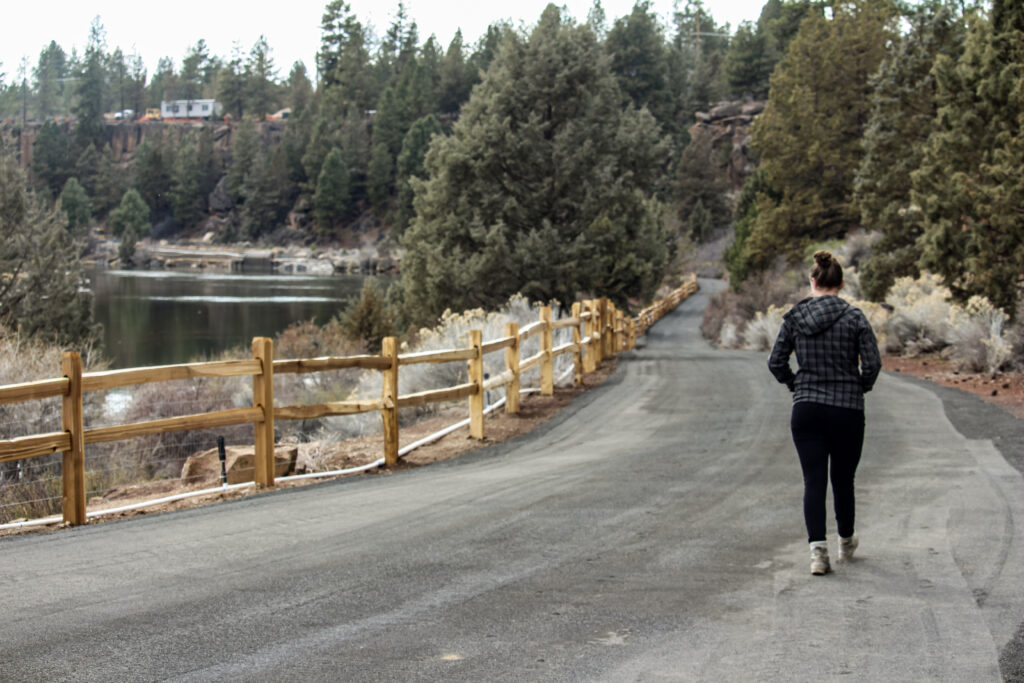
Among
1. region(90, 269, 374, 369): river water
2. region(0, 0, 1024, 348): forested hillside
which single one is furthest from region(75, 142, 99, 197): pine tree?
region(90, 269, 374, 369): river water

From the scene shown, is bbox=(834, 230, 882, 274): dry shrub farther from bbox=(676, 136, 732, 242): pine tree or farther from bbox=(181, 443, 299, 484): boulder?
bbox=(676, 136, 732, 242): pine tree

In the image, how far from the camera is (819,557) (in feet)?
18.8

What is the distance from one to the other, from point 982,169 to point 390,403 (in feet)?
45.6

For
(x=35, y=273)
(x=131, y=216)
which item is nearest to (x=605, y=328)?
(x=35, y=273)

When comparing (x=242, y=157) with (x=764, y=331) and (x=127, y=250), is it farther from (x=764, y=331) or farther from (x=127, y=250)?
(x=764, y=331)

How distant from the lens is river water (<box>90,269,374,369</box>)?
4653cm

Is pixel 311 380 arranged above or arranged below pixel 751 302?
below

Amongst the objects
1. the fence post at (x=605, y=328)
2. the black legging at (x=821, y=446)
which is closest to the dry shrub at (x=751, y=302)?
the fence post at (x=605, y=328)

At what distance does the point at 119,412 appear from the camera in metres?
22.1

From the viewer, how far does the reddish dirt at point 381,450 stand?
8.70 metres

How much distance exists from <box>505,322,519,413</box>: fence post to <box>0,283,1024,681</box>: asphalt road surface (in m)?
3.74

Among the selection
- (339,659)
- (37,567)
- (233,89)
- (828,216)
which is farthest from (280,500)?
(233,89)

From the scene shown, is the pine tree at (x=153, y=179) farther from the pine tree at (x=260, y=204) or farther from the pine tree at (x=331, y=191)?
the pine tree at (x=331, y=191)

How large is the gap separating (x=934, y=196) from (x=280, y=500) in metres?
16.9
